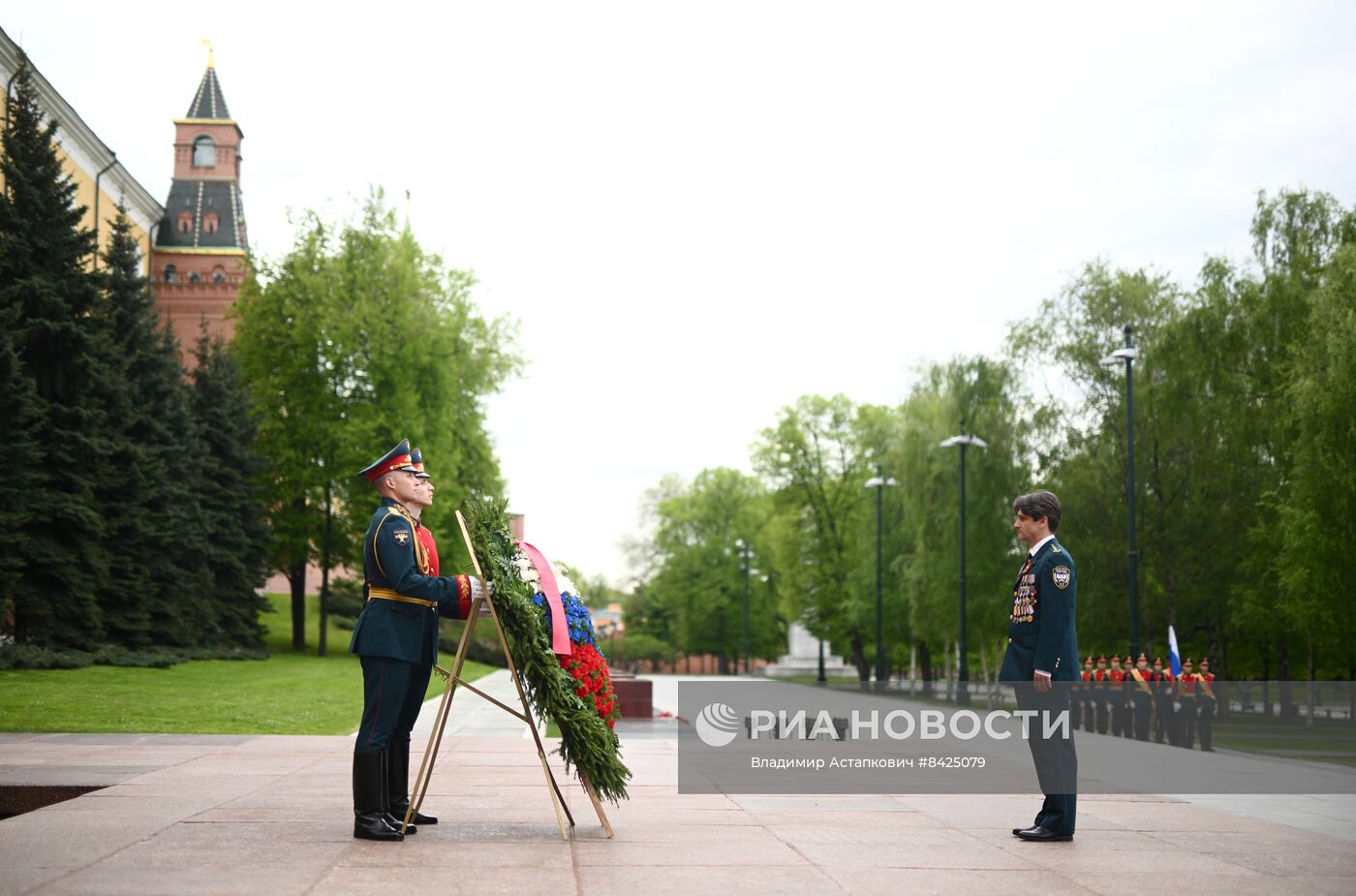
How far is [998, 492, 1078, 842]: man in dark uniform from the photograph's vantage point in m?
8.38

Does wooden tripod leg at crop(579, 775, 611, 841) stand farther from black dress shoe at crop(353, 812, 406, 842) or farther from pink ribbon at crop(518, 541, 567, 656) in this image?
black dress shoe at crop(353, 812, 406, 842)

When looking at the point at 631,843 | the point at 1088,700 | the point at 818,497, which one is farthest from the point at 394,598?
the point at 818,497

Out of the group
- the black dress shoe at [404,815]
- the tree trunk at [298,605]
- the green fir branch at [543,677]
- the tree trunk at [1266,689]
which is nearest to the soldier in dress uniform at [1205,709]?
the tree trunk at [1266,689]

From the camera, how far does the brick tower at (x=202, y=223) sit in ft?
272

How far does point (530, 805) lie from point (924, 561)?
1339 inches

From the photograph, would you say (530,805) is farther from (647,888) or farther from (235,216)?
(235,216)

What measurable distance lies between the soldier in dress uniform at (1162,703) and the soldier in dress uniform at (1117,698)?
838 millimetres

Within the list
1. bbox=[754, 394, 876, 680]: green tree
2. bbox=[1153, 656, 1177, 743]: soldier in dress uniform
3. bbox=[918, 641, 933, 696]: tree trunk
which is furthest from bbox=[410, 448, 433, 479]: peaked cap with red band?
bbox=[754, 394, 876, 680]: green tree

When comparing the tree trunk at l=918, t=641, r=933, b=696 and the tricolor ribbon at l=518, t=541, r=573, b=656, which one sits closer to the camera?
the tricolor ribbon at l=518, t=541, r=573, b=656

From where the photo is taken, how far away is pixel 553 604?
26.6 ft

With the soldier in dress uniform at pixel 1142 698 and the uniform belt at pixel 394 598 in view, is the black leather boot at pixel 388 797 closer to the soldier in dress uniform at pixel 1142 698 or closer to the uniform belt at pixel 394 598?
the uniform belt at pixel 394 598

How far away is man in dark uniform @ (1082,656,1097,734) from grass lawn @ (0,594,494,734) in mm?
12992

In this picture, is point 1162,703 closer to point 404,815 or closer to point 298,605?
point 404,815

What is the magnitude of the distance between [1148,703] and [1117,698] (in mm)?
1435
